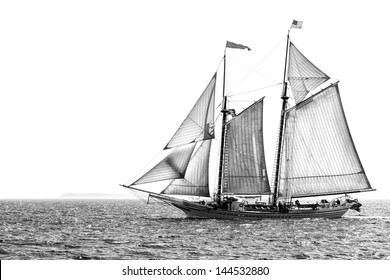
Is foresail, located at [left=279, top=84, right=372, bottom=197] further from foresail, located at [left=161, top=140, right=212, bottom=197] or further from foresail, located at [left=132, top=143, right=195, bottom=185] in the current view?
foresail, located at [left=132, top=143, right=195, bottom=185]

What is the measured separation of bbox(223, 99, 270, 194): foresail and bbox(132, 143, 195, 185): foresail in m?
6.67

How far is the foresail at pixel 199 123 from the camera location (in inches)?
2117

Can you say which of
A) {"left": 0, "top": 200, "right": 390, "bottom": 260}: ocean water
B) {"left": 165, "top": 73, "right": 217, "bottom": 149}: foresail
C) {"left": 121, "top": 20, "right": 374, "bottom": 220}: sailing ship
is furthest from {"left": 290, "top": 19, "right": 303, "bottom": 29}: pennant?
{"left": 0, "top": 200, "right": 390, "bottom": 260}: ocean water

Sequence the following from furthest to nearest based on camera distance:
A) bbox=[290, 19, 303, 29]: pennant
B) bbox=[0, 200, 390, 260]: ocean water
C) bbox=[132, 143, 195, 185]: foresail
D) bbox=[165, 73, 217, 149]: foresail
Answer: bbox=[290, 19, 303, 29]: pennant
bbox=[165, 73, 217, 149]: foresail
bbox=[132, 143, 195, 185]: foresail
bbox=[0, 200, 390, 260]: ocean water

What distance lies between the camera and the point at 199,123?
54969 millimetres

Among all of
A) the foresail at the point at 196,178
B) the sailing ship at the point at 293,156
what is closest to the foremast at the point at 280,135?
the sailing ship at the point at 293,156

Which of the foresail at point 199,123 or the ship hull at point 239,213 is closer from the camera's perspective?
the foresail at point 199,123

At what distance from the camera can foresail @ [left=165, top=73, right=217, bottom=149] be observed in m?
53.8

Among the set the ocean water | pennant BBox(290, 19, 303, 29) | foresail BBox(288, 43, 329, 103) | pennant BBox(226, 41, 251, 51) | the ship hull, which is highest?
pennant BBox(290, 19, 303, 29)

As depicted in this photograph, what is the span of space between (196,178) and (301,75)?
15498 millimetres

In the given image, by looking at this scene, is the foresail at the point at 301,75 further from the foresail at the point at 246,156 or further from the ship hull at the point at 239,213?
Result: the ship hull at the point at 239,213

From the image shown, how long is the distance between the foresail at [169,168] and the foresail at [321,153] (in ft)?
41.0

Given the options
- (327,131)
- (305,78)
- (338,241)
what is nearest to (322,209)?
(327,131)

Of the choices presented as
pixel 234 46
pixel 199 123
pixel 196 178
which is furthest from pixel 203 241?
pixel 234 46
